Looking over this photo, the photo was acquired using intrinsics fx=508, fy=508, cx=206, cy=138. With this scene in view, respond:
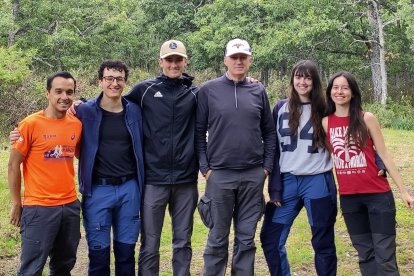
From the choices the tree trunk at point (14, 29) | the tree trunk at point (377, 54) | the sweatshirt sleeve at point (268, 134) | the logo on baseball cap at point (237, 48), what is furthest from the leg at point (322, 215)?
the tree trunk at point (14, 29)

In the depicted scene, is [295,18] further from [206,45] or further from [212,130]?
[212,130]

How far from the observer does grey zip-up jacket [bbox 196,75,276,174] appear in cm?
379

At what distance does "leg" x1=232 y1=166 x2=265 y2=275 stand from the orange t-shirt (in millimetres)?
1299

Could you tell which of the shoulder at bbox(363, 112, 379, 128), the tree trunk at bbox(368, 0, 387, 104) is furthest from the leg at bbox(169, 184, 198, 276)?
the tree trunk at bbox(368, 0, 387, 104)

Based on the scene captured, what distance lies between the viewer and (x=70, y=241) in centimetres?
362

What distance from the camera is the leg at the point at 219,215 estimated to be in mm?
3848

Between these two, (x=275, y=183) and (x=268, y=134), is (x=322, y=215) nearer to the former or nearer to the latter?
(x=275, y=183)

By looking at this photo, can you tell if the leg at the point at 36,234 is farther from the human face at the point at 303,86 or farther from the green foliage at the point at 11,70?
the green foliage at the point at 11,70

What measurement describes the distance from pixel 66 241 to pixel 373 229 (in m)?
2.18

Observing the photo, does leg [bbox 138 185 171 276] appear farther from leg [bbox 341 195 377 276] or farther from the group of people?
leg [bbox 341 195 377 276]

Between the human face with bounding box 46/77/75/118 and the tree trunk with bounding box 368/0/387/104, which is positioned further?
the tree trunk with bounding box 368/0/387/104

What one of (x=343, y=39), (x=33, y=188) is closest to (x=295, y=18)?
(x=343, y=39)

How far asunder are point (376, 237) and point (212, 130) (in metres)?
1.41

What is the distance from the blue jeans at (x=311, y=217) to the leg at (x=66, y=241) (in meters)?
1.47
